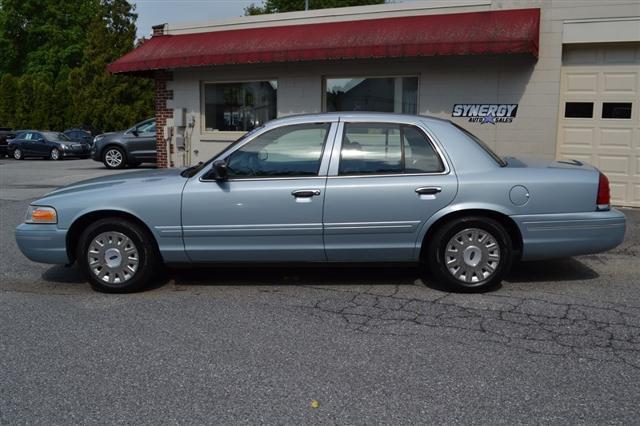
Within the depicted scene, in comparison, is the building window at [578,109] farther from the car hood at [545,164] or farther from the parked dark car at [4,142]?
the parked dark car at [4,142]

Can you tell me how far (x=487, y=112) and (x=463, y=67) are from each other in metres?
0.89

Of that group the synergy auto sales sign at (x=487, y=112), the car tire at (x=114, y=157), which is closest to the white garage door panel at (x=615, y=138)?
the synergy auto sales sign at (x=487, y=112)

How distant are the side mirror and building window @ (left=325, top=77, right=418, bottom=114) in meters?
6.61

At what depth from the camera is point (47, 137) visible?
26984 millimetres

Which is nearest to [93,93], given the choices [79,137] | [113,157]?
[79,137]

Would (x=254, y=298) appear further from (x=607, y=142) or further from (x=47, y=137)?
(x=47, y=137)

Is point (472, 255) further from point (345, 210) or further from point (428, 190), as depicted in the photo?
point (345, 210)

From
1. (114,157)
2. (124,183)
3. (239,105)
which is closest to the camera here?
(124,183)

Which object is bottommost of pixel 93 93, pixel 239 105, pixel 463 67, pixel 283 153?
pixel 283 153

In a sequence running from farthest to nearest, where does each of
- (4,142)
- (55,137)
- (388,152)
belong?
(4,142), (55,137), (388,152)

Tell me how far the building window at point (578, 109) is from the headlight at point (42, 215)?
27.2ft

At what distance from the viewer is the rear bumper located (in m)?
5.43

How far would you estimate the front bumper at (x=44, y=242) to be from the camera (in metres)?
5.68

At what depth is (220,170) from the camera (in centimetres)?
545
